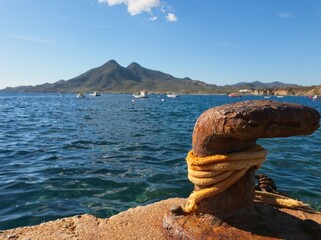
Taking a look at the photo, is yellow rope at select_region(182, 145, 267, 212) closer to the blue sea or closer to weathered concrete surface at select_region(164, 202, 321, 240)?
weathered concrete surface at select_region(164, 202, 321, 240)

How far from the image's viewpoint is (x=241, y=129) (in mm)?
2672

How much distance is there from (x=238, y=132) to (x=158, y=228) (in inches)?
58.3

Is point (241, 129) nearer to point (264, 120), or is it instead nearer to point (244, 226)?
point (264, 120)

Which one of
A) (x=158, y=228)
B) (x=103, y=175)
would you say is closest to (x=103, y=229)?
(x=158, y=228)

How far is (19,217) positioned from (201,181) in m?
4.18

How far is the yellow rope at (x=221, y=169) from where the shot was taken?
2959mm

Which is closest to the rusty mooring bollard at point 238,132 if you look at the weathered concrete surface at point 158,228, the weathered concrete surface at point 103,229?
the weathered concrete surface at point 158,228

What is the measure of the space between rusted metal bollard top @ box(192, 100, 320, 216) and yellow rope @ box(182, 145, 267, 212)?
0.23 feet

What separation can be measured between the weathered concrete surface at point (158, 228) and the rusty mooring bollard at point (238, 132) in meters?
0.14

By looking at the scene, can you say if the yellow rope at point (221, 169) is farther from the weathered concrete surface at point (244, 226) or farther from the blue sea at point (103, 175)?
the blue sea at point (103, 175)

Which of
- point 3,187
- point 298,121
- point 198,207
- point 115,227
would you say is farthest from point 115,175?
point 298,121

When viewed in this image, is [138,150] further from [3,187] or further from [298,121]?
[298,121]

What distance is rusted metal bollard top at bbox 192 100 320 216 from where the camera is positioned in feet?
8.63

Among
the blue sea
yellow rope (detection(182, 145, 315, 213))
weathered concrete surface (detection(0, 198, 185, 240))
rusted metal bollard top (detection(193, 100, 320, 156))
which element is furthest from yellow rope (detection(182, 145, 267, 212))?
the blue sea
